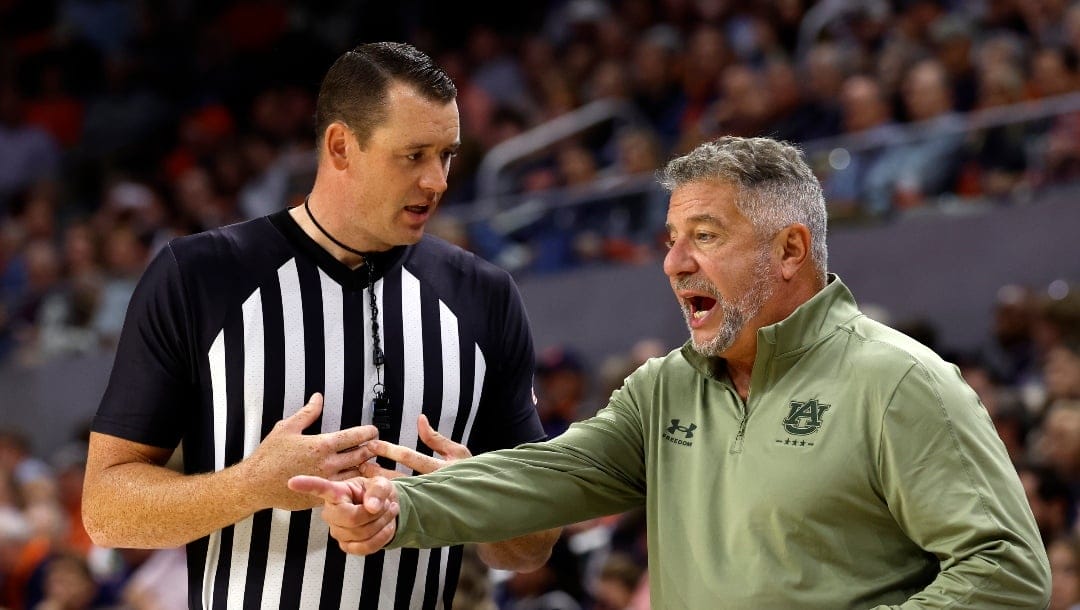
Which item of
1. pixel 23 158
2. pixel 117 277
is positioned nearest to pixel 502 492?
pixel 117 277

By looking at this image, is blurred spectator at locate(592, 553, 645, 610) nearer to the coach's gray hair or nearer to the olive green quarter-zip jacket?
the olive green quarter-zip jacket

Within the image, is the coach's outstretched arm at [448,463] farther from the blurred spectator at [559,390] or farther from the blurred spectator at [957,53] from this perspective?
the blurred spectator at [957,53]

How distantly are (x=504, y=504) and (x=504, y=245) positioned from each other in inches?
226

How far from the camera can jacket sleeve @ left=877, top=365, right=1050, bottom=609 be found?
2658 mm

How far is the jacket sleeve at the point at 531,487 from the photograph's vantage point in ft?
9.98

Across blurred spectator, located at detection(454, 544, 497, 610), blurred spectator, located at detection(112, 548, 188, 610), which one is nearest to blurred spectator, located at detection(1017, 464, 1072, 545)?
blurred spectator, located at detection(454, 544, 497, 610)

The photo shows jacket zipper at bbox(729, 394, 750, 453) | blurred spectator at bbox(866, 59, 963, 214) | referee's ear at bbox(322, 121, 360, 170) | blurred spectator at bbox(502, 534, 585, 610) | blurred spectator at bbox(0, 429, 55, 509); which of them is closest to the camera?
jacket zipper at bbox(729, 394, 750, 453)

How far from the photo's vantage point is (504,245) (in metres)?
8.82

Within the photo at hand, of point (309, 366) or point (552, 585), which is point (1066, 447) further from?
point (309, 366)

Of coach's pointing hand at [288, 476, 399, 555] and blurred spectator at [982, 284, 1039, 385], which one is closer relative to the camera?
coach's pointing hand at [288, 476, 399, 555]

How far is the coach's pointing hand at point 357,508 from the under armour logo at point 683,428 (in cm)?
62

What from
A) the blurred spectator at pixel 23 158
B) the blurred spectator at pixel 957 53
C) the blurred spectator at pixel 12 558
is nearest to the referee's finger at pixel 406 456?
the blurred spectator at pixel 957 53

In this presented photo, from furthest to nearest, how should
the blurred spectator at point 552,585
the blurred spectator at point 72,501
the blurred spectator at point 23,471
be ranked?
the blurred spectator at point 23,471 → the blurred spectator at point 72,501 → the blurred spectator at point 552,585

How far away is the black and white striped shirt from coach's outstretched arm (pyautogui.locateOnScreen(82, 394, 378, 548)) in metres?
0.08
